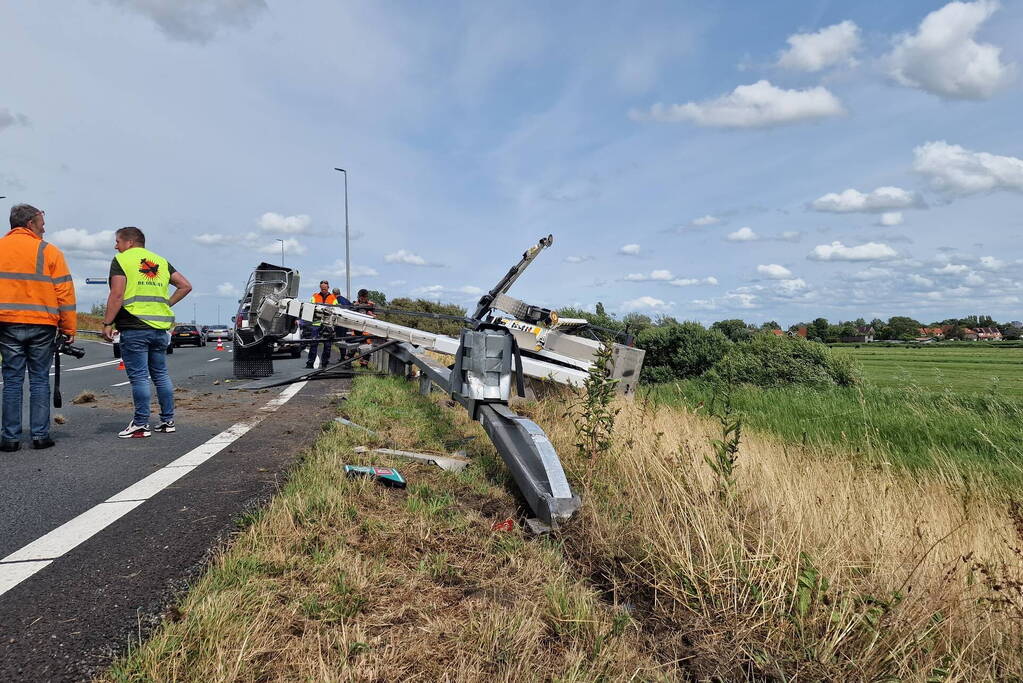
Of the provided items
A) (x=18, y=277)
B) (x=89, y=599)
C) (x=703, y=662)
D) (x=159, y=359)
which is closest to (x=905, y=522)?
(x=703, y=662)

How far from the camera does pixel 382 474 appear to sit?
4.02 metres

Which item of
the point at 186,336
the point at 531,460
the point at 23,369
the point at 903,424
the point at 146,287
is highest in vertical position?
the point at 146,287

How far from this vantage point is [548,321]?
9.62 meters

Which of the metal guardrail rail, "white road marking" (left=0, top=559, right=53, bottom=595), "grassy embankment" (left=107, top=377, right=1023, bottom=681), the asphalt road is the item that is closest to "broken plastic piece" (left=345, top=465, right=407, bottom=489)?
"grassy embankment" (left=107, top=377, right=1023, bottom=681)

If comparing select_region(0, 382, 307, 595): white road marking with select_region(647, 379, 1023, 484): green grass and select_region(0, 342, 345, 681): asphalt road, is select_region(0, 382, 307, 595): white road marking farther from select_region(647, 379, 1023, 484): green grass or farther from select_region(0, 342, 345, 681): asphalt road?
select_region(647, 379, 1023, 484): green grass

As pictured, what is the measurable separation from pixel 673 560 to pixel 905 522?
5.61 feet

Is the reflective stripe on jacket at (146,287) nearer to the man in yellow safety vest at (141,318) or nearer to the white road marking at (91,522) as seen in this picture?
the man in yellow safety vest at (141,318)

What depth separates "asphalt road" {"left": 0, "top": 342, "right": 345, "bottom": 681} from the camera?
2105 mm

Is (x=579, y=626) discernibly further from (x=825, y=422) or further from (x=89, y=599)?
(x=825, y=422)

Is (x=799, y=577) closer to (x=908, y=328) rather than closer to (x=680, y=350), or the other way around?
(x=680, y=350)

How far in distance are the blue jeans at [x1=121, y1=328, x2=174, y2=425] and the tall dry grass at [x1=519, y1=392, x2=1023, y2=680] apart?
14.2ft

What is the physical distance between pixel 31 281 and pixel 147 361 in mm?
1167

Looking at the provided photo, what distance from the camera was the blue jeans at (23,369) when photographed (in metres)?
5.24

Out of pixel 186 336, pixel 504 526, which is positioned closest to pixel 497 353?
pixel 504 526
